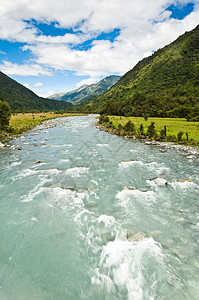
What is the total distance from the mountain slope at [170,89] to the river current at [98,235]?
56.6 m

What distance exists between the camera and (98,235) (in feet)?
29.7

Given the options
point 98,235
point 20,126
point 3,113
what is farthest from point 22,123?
point 98,235

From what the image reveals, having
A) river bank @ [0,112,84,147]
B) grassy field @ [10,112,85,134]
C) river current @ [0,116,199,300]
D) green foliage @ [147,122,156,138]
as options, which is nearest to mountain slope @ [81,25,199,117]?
green foliage @ [147,122,156,138]

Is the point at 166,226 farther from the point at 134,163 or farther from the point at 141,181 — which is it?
the point at 134,163

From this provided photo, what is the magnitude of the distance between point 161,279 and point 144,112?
8033 cm

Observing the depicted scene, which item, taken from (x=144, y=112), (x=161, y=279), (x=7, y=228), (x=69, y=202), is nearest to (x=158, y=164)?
(x=69, y=202)

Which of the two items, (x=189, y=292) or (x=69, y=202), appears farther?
(x=69, y=202)

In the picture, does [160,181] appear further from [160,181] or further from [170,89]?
[170,89]

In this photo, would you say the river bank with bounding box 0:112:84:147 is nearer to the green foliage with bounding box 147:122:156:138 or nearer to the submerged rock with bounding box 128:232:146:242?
the submerged rock with bounding box 128:232:146:242

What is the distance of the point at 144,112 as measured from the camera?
79.8 m

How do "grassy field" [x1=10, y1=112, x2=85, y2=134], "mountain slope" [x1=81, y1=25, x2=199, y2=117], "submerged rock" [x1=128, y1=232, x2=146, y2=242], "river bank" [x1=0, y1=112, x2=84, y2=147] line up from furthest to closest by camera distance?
1. "mountain slope" [x1=81, y1=25, x2=199, y2=117]
2. "grassy field" [x1=10, y1=112, x2=85, y2=134]
3. "river bank" [x1=0, y1=112, x2=84, y2=147]
4. "submerged rock" [x1=128, y1=232, x2=146, y2=242]

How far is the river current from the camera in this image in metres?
6.51

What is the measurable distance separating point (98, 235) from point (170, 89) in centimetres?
15913

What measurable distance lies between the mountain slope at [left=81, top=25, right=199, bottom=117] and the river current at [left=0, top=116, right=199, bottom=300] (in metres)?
56.6
